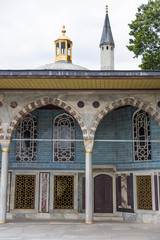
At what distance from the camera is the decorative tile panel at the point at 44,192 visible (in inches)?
498

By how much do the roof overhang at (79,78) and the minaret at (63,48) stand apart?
366 inches

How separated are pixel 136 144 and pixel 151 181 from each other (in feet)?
5.06

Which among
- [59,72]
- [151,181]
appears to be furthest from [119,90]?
[151,181]

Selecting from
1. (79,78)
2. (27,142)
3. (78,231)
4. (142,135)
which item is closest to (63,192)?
(27,142)

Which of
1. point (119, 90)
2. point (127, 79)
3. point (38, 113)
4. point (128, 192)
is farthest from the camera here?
point (38, 113)

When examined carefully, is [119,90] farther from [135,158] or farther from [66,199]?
[66,199]

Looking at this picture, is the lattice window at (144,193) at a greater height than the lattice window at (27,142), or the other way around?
the lattice window at (27,142)

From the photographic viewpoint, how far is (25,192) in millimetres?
12797

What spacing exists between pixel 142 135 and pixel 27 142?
4609 mm

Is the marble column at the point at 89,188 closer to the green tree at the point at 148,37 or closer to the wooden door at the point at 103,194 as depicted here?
the wooden door at the point at 103,194

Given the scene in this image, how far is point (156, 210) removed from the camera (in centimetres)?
1142

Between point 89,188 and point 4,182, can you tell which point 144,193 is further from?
point 4,182

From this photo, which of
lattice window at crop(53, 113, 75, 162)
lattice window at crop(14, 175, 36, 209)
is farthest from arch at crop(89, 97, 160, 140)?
lattice window at crop(14, 175, 36, 209)

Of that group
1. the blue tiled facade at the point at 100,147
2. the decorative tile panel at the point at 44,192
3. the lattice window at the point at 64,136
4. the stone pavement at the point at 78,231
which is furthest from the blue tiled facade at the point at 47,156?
the stone pavement at the point at 78,231
